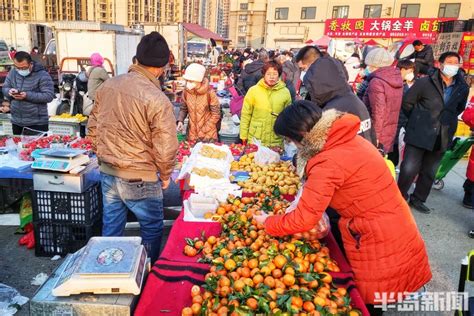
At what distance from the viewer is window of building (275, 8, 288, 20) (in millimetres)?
49625

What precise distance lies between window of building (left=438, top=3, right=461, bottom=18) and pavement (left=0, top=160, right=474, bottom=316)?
44512mm

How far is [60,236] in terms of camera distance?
3.78 metres

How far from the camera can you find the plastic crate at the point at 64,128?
648 centimetres

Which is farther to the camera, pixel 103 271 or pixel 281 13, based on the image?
pixel 281 13

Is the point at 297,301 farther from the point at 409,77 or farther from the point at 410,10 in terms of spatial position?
the point at 410,10

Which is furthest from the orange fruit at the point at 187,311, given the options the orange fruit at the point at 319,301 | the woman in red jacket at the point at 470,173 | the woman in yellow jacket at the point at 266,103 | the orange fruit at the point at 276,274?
the woman in red jacket at the point at 470,173

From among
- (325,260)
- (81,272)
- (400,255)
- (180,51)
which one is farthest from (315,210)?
(180,51)

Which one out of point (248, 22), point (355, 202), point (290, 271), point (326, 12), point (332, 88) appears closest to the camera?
point (290, 271)

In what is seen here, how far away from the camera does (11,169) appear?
3.94 meters

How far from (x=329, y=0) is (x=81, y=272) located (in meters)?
50.6

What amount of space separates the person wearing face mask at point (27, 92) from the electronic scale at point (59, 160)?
7.25 ft

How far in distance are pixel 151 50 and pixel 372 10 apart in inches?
1891

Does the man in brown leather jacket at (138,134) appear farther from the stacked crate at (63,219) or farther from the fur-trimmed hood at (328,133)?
the fur-trimmed hood at (328,133)

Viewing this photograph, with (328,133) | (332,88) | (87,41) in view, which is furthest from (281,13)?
(328,133)
